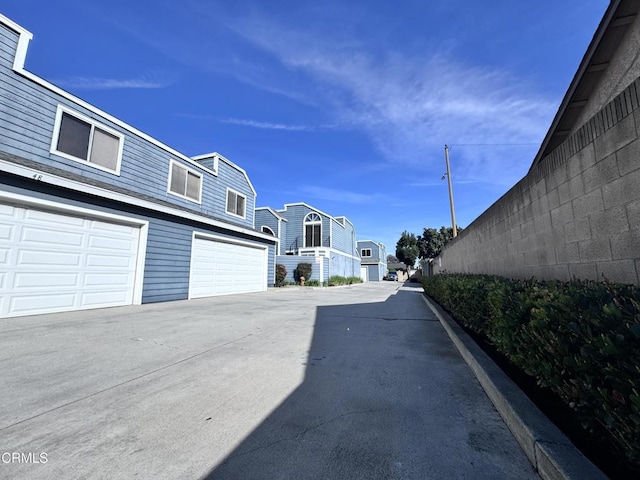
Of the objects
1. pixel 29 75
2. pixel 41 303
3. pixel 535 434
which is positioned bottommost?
pixel 535 434

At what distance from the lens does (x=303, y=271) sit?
2133 centimetres

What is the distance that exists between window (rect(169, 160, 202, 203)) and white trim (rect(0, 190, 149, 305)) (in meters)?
2.76

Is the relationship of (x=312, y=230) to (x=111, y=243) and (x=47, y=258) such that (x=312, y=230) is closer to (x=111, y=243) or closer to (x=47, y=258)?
(x=111, y=243)

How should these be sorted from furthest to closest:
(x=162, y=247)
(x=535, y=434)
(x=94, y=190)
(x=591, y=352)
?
(x=162, y=247), (x=94, y=190), (x=535, y=434), (x=591, y=352)

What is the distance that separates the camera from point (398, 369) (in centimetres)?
354

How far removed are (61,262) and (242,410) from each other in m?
6.85

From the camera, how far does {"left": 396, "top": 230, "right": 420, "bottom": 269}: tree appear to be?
48031mm

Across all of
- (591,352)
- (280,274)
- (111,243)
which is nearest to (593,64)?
(591,352)

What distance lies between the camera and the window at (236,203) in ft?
46.0

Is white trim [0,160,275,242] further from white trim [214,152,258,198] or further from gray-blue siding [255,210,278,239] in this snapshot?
gray-blue siding [255,210,278,239]

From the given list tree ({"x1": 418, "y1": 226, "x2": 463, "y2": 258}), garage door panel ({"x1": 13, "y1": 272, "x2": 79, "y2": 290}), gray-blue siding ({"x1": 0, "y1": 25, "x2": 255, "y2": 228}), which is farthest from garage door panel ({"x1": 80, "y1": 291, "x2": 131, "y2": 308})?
tree ({"x1": 418, "y1": 226, "x2": 463, "y2": 258})

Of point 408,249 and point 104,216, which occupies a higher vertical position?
point 408,249

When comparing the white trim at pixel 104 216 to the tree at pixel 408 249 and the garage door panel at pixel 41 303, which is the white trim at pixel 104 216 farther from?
the tree at pixel 408 249

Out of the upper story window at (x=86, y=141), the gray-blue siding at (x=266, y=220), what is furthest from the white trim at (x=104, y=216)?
A: the gray-blue siding at (x=266, y=220)
